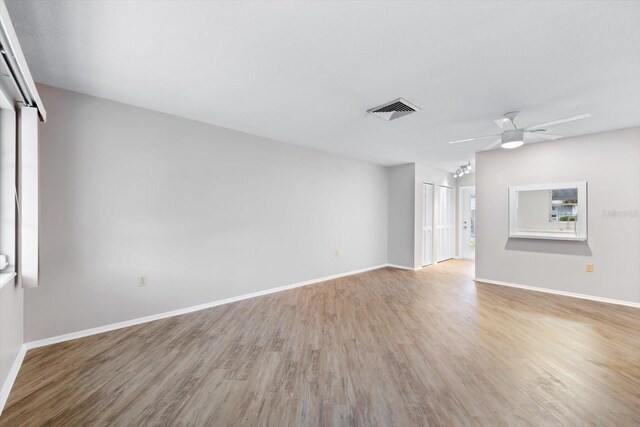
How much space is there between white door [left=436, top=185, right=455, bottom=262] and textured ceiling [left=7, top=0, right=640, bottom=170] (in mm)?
4056

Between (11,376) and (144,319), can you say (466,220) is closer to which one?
(144,319)

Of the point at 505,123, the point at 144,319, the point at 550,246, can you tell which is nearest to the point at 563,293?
the point at 550,246

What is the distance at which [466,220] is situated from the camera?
7.91 metres

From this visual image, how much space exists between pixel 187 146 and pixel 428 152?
170 inches

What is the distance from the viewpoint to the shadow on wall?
418 cm

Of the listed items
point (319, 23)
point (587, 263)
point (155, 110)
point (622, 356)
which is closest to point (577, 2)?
point (319, 23)

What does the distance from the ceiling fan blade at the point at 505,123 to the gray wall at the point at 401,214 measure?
8.82ft

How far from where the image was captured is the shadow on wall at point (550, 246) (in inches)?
164

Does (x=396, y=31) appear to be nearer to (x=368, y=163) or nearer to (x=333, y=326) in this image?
(x=333, y=326)

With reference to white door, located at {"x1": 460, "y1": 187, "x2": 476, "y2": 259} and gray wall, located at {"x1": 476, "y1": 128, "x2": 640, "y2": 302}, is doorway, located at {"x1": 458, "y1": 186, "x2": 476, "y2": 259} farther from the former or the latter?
gray wall, located at {"x1": 476, "y1": 128, "x2": 640, "y2": 302}

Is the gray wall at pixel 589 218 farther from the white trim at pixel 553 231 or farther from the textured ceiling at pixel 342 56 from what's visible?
the textured ceiling at pixel 342 56

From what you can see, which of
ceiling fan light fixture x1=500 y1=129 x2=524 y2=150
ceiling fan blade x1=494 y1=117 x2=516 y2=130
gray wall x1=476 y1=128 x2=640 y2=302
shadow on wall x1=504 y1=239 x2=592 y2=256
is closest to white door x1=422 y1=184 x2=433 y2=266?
gray wall x1=476 y1=128 x2=640 y2=302

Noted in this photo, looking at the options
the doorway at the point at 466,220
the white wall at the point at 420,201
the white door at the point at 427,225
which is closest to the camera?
the white wall at the point at 420,201

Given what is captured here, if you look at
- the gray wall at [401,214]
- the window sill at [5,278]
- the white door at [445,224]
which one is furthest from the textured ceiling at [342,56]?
the white door at [445,224]
